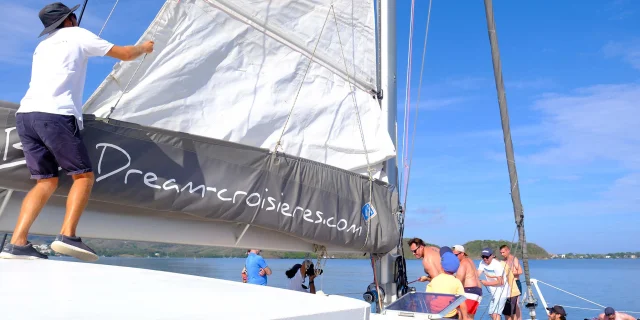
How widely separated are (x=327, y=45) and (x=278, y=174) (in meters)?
1.37

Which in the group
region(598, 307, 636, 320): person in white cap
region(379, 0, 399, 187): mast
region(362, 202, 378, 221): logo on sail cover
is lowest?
region(598, 307, 636, 320): person in white cap

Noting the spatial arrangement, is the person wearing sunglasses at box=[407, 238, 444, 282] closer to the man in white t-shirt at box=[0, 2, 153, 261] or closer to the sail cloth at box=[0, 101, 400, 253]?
the sail cloth at box=[0, 101, 400, 253]

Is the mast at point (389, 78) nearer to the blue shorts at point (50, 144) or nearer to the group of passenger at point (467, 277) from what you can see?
the group of passenger at point (467, 277)

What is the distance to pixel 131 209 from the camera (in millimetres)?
3693

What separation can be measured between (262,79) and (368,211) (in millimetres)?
1397

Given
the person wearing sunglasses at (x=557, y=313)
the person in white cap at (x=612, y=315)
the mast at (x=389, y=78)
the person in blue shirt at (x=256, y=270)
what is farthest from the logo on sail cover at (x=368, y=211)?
the person in white cap at (x=612, y=315)

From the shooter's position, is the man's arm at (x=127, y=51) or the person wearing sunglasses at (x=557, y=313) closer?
the man's arm at (x=127, y=51)

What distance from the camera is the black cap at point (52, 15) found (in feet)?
9.79

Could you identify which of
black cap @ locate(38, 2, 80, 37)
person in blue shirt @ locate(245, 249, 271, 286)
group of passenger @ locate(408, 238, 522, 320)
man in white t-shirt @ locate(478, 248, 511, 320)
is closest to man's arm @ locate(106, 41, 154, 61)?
black cap @ locate(38, 2, 80, 37)

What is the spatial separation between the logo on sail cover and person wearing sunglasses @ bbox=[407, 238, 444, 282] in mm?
1368

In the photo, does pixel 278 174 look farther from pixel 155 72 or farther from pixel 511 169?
pixel 511 169

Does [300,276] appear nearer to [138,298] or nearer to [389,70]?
[389,70]

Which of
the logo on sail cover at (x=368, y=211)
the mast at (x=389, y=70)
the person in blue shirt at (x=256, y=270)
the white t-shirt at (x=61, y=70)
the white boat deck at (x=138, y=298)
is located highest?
the mast at (x=389, y=70)

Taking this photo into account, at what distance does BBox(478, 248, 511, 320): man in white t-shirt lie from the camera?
7.14 metres
